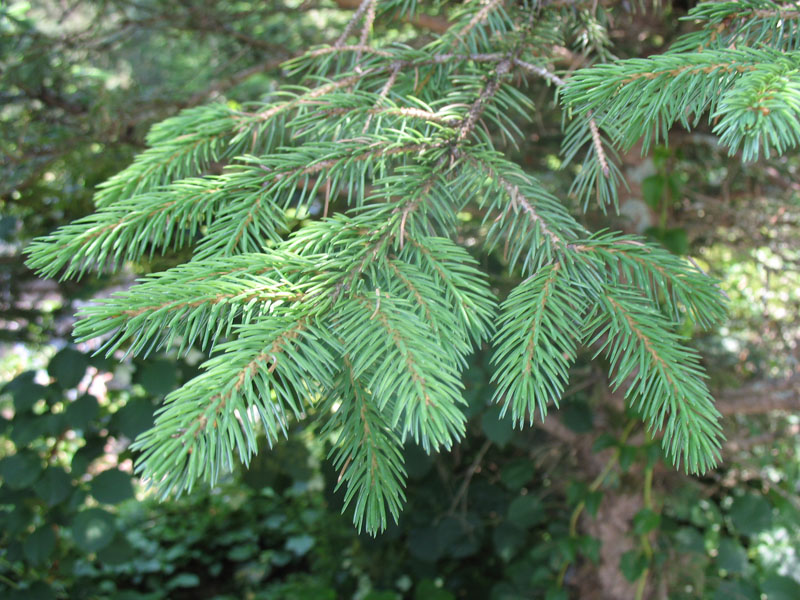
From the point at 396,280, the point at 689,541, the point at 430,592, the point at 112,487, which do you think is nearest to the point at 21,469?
the point at 112,487

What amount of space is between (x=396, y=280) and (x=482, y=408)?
0.90 m

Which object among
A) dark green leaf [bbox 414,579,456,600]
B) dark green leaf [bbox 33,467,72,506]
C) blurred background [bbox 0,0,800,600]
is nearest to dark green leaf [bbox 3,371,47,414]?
blurred background [bbox 0,0,800,600]

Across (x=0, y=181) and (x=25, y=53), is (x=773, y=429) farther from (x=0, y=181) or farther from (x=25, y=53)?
(x=25, y=53)

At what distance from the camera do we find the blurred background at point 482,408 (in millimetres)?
1278

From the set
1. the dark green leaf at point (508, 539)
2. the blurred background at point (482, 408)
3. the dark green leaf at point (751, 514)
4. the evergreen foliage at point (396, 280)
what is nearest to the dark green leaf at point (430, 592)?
the blurred background at point (482, 408)

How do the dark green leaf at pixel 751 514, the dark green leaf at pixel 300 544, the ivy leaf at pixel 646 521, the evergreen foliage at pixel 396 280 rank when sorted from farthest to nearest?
1. the dark green leaf at pixel 300 544
2. the dark green leaf at pixel 751 514
3. the ivy leaf at pixel 646 521
4. the evergreen foliage at pixel 396 280

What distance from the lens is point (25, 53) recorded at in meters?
1.35

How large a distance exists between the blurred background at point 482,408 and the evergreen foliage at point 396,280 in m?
0.47

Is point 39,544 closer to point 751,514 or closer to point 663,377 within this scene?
point 663,377

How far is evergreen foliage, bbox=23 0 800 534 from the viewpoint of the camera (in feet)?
1.33

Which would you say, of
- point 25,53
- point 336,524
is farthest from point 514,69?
point 336,524

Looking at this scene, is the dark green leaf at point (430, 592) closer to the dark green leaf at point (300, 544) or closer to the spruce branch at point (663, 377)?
the dark green leaf at point (300, 544)

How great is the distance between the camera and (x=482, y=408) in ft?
4.40

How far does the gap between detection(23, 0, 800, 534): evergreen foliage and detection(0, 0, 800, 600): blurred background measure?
1.54 ft
